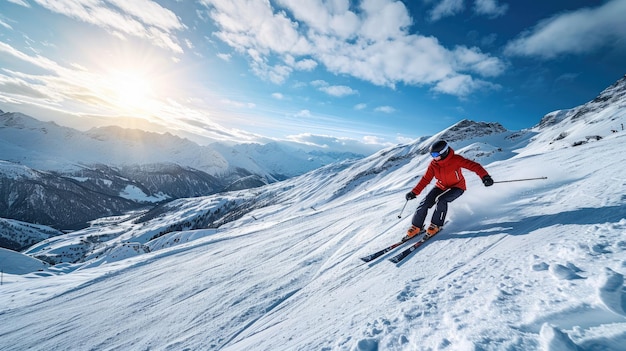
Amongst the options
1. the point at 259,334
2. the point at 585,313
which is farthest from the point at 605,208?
the point at 259,334

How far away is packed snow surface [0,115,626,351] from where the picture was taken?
3574 mm

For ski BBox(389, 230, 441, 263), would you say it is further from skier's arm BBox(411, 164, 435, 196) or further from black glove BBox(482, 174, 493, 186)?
black glove BBox(482, 174, 493, 186)

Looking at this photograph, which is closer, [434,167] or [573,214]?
[573,214]

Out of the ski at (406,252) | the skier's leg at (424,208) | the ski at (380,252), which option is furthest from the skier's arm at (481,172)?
the ski at (380,252)

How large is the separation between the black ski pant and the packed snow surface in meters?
0.55

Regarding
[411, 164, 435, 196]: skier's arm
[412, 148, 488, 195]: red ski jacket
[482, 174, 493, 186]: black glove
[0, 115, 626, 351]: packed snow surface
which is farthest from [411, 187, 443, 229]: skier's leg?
[482, 174, 493, 186]: black glove

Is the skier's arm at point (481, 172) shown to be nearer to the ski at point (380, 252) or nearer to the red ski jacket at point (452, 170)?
the red ski jacket at point (452, 170)

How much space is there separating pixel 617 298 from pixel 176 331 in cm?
850

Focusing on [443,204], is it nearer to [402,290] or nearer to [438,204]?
[438,204]

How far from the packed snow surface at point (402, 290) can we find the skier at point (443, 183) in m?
0.60

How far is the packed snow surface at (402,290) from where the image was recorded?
11.7 ft

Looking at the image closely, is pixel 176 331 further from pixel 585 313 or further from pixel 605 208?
pixel 605 208

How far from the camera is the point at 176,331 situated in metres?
6.63

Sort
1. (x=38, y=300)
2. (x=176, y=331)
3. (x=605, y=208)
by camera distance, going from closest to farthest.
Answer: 1. (x=605, y=208)
2. (x=176, y=331)
3. (x=38, y=300)
